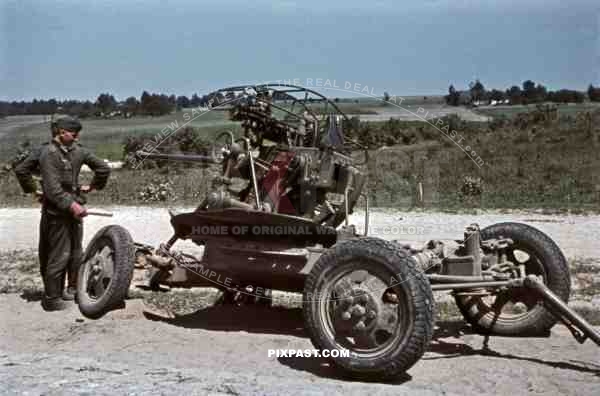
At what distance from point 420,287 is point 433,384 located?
80 cm

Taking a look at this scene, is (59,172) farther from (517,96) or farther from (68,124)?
(517,96)

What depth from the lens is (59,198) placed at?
8.77 meters

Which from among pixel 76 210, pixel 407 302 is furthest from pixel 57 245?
pixel 407 302

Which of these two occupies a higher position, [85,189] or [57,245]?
[85,189]

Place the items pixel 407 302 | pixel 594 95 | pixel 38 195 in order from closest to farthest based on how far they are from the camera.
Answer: pixel 407 302 → pixel 38 195 → pixel 594 95

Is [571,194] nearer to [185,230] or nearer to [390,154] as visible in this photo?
[390,154]

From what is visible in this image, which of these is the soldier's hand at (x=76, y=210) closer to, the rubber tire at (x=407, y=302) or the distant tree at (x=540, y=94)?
the rubber tire at (x=407, y=302)

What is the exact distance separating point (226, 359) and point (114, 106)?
→ 12.8 metres

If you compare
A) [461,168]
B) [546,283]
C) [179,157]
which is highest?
[461,168]

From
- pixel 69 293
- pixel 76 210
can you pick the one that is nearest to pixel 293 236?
pixel 76 210

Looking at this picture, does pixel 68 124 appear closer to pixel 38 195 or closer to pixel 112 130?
pixel 38 195

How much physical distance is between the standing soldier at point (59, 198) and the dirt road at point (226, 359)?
425 millimetres

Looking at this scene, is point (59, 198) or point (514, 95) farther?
point (514, 95)

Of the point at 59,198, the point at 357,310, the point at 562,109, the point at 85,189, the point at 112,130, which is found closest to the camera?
the point at 357,310
